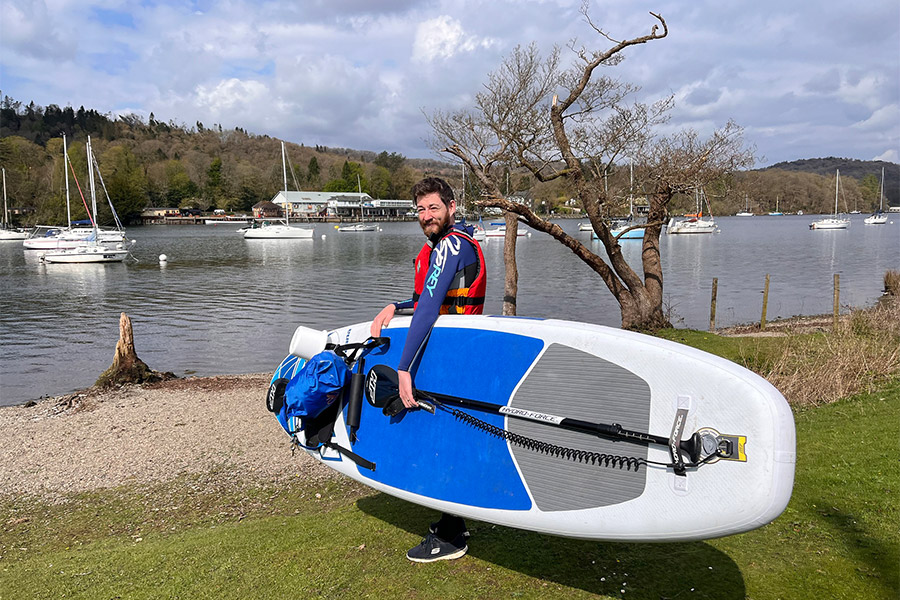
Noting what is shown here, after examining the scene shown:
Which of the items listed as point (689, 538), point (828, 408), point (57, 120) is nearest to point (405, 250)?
point (828, 408)

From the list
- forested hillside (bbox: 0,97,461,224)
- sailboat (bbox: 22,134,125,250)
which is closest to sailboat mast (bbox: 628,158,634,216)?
sailboat (bbox: 22,134,125,250)

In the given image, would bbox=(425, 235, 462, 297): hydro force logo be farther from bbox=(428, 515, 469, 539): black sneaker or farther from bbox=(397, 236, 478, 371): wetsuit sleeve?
bbox=(428, 515, 469, 539): black sneaker

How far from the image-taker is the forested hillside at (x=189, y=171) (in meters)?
98.0

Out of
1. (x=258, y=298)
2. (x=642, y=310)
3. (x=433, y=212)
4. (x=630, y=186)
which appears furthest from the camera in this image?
(x=258, y=298)

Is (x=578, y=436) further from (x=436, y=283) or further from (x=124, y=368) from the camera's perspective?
(x=124, y=368)

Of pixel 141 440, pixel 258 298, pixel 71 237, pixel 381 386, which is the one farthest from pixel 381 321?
pixel 71 237

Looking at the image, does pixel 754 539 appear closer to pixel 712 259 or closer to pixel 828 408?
pixel 828 408

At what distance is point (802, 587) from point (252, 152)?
7238 inches

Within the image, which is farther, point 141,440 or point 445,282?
point 141,440

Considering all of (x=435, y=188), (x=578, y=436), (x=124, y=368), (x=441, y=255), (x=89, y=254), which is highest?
(x=435, y=188)

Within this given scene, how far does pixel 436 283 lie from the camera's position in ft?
11.6

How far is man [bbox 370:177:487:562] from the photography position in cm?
354

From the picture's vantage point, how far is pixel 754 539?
401 cm

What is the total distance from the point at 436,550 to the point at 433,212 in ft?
6.76
